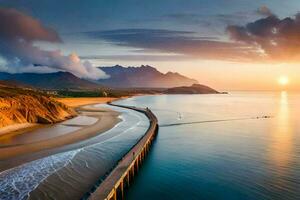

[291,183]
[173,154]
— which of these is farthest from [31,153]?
[291,183]

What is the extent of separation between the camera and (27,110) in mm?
64750

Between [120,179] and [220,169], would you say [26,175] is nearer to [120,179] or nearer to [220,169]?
[120,179]

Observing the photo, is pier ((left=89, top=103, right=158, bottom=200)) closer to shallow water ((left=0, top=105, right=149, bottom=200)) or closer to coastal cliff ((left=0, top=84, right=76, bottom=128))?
shallow water ((left=0, top=105, right=149, bottom=200))

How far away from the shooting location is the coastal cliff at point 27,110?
5878 centimetres

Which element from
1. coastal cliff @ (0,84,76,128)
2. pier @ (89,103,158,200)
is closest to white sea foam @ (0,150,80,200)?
pier @ (89,103,158,200)

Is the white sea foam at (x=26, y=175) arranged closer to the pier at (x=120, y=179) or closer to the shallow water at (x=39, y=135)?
the pier at (x=120, y=179)

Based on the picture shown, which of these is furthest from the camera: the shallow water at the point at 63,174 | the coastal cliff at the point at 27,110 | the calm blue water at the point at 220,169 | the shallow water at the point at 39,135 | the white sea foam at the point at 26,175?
the coastal cliff at the point at 27,110

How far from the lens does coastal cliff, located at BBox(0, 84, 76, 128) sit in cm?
5878

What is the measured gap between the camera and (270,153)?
44.8 metres

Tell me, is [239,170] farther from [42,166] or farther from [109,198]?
[42,166]

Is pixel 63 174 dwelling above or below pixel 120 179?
below

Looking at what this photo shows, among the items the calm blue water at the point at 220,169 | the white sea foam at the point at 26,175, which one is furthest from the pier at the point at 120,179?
the white sea foam at the point at 26,175

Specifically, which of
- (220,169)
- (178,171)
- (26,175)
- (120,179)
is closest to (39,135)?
(26,175)

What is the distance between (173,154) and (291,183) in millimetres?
16975
